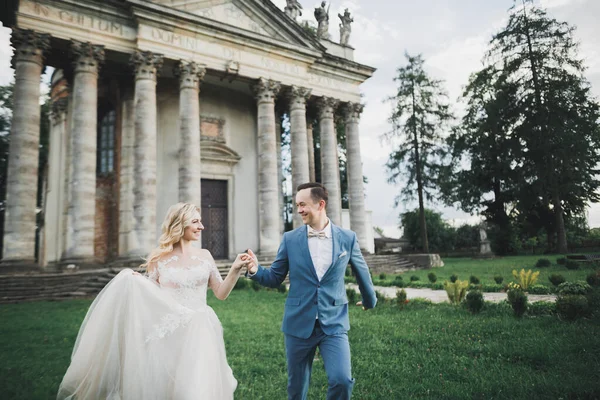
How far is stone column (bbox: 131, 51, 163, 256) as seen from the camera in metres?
16.4

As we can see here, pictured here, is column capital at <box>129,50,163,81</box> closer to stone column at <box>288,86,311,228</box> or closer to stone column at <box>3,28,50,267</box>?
stone column at <box>3,28,50,267</box>

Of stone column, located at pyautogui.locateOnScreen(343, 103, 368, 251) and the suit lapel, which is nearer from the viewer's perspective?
the suit lapel

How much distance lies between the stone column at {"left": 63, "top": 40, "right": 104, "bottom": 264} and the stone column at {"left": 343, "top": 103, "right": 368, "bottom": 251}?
13975mm

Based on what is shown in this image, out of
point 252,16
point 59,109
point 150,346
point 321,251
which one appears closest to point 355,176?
point 252,16

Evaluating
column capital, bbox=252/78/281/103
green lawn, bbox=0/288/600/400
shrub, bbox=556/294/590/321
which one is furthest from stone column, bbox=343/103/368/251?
shrub, bbox=556/294/590/321

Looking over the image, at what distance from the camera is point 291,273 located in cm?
354

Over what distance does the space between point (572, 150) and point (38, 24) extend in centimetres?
3030

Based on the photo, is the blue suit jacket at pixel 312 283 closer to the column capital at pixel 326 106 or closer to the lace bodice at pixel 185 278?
the lace bodice at pixel 185 278

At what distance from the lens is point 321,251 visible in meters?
3.58

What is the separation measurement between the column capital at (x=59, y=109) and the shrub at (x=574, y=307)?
22.3m

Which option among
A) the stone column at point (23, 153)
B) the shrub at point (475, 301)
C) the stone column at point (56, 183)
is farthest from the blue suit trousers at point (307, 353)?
the stone column at point (56, 183)

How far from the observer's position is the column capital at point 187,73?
58.4 feet

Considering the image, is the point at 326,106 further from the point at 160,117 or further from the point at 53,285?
the point at 53,285

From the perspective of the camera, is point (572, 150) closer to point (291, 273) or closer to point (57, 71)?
point (291, 273)
